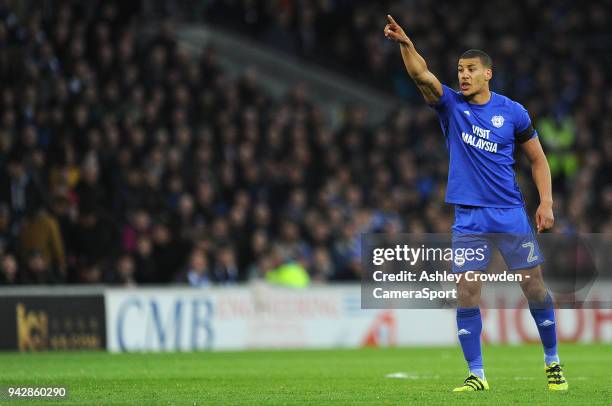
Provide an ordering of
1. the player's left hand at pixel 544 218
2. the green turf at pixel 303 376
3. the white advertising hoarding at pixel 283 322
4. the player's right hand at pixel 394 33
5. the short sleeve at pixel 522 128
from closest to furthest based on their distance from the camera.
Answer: the green turf at pixel 303 376, the player's right hand at pixel 394 33, the player's left hand at pixel 544 218, the short sleeve at pixel 522 128, the white advertising hoarding at pixel 283 322

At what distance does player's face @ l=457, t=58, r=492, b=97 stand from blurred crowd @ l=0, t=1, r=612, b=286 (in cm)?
889

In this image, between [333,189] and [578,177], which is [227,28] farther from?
[578,177]

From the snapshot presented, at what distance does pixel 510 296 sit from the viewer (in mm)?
19172

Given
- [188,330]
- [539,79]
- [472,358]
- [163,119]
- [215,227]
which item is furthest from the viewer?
[539,79]

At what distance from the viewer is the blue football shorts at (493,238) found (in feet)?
29.7

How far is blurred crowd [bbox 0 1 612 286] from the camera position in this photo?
17875mm

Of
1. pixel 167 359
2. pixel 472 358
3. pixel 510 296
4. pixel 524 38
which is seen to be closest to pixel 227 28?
pixel 524 38

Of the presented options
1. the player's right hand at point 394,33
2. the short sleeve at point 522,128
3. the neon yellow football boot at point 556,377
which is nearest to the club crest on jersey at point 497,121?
the short sleeve at point 522,128

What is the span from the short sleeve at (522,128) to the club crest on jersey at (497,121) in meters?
0.12

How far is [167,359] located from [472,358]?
230 inches

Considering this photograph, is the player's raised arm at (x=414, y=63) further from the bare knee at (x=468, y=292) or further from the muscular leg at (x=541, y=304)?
the muscular leg at (x=541, y=304)

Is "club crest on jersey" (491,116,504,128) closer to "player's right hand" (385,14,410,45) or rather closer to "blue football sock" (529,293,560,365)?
"player's right hand" (385,14,410,45)

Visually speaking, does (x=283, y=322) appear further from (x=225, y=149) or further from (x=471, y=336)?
(x=471, y=336)

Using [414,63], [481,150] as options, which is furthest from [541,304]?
[414,63]
